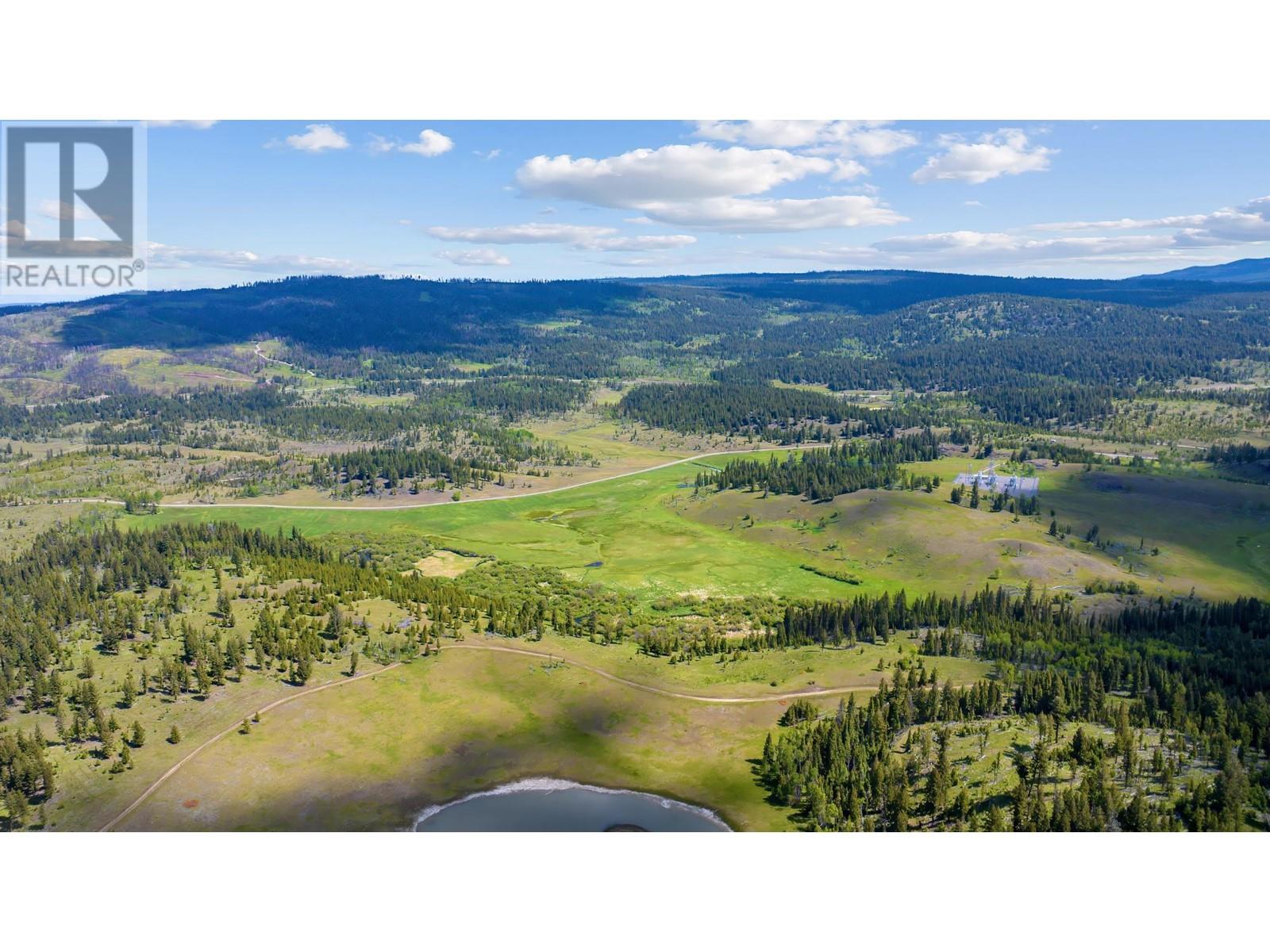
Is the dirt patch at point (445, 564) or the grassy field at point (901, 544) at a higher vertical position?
the grassy field at point (901, 544)

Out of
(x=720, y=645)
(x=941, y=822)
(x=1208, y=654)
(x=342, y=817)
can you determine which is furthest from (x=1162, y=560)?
(x=342, y=817)

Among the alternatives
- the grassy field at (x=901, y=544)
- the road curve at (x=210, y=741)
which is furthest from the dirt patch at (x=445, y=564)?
the road curve at (x=210, y=741)

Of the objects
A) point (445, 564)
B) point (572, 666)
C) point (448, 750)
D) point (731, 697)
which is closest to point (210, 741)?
point (448, 750)

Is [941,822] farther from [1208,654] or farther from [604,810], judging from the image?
[1208,654]

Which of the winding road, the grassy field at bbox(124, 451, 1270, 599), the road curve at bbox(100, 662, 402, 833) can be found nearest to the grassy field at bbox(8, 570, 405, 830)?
the road curve at bbox(100, 662, 402, 833)

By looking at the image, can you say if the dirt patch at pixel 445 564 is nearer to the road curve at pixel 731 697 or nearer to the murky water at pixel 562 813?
the road curve at pixel 731 697

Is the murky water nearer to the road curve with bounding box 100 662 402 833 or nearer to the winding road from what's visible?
the winding road
